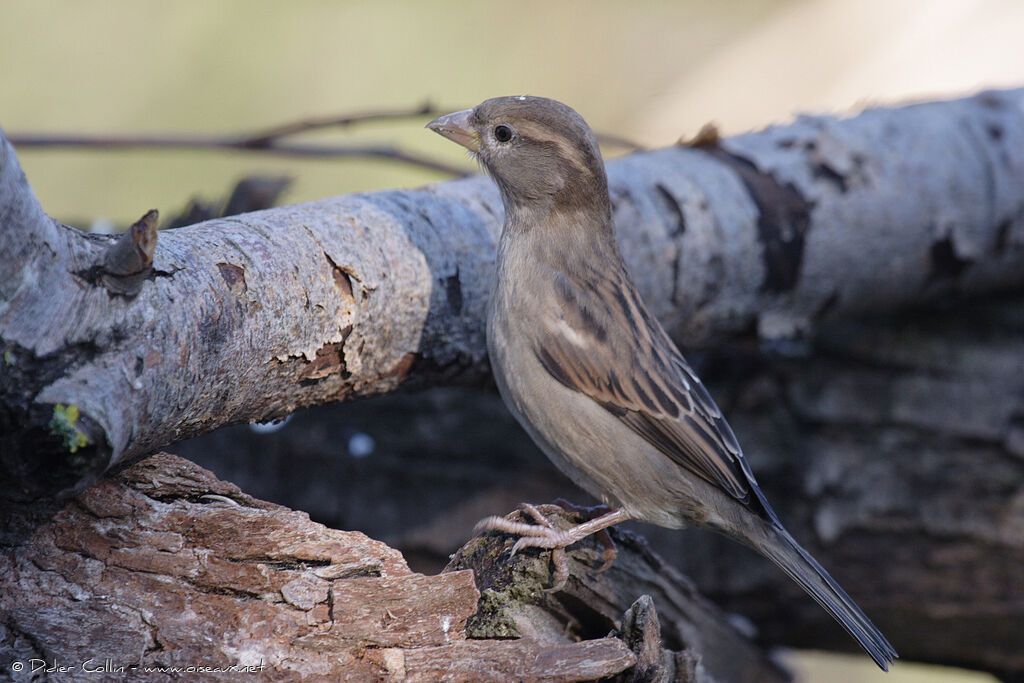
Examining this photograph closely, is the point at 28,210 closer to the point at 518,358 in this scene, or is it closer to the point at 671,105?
the point at 518,358

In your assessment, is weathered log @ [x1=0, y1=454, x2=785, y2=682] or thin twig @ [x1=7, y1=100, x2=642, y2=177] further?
thin twig @ [x1=7, y1=100, x2=642, y2=177]

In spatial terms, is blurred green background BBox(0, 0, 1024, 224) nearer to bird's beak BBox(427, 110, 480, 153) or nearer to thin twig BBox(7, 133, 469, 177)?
thin twig BBox(7, 133, 469, 177)

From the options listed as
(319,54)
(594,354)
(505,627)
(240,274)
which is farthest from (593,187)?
(319,54)

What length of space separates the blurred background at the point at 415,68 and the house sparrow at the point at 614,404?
373cm

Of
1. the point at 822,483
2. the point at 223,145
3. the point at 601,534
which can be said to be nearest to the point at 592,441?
the point at 601,534

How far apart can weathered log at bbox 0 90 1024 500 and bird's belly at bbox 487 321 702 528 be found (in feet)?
0.88

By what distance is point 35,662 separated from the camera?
1.99 meters

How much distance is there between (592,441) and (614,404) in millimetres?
141

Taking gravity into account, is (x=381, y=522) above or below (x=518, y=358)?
below

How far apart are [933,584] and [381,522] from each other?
2.28m

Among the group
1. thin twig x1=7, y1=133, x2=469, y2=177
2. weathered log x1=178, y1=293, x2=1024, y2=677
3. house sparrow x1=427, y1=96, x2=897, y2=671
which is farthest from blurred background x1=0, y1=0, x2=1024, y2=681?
house sparrow x1=427, y1=96, x2=897, y2=671

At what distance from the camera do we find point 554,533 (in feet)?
8.15

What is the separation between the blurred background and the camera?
6.99 metres

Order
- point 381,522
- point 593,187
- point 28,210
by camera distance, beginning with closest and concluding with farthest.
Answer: point 28,210
point 593,187
point 381,522
